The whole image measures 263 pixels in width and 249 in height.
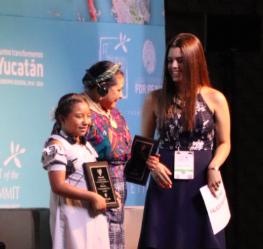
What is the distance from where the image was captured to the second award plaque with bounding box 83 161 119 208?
2.60m

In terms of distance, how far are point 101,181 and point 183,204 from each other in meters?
0.41

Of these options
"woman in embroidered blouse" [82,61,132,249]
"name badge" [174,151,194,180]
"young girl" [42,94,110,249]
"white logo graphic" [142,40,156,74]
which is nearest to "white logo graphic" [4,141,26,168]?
"white logo graphic" [142,40,156,74]

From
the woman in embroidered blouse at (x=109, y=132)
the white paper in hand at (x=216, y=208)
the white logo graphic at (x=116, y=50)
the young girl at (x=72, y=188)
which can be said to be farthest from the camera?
the white logo graphic at (x=116, y=50)

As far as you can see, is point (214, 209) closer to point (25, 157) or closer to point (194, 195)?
point (194, 195)

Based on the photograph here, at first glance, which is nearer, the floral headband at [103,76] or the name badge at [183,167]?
the name badge at [183,167]

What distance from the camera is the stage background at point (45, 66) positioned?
433 centimetres

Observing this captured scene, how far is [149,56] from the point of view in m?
4.81

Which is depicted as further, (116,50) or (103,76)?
(116,50)

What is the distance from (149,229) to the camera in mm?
2764

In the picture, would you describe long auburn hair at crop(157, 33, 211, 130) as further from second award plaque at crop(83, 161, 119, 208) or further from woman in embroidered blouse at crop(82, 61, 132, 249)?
second award plaque at crop(83, 161, 119, 208)

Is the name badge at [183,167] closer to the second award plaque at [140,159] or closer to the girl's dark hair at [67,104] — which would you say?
the second award plaque at [140,159]

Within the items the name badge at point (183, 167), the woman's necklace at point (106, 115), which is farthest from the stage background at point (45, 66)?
the name badge at point (183, 167)

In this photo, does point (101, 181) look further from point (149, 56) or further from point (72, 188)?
point (149, 56)

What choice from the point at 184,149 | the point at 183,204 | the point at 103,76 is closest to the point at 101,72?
the point at 103,76
